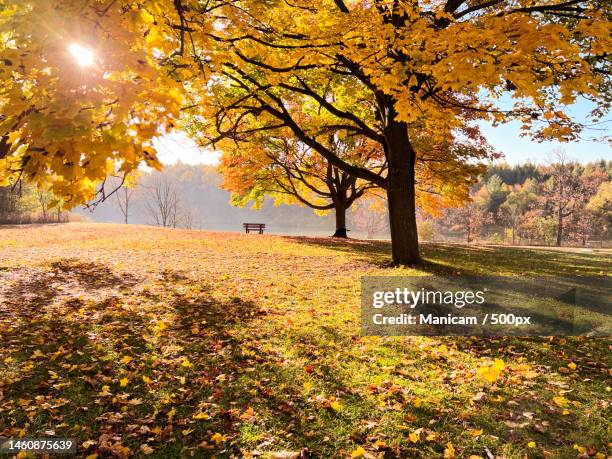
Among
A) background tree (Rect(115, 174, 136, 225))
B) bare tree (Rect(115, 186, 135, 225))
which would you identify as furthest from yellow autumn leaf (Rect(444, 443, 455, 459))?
bare tree (Rect(115, 186, 135, 225))

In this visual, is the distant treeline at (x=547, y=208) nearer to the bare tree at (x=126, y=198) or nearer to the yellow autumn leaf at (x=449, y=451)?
the bare tree at (x=126, y=198)

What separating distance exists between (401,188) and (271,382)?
22.7 ft

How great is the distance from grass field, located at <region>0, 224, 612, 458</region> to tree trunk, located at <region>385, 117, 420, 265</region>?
331 centimetres

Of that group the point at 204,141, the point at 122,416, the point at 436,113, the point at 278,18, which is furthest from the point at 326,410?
the point at 204,141

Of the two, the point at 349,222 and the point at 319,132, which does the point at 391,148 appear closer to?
the point at 319,132

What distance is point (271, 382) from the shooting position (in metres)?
4.15

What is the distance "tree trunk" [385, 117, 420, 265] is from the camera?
9820 millimetres

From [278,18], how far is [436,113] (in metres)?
3.81

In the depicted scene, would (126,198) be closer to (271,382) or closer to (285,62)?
(285,62)

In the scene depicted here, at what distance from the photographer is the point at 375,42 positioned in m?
6.91

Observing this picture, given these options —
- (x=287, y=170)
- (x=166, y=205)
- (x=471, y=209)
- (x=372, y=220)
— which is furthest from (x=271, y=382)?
(x=372, y=220)

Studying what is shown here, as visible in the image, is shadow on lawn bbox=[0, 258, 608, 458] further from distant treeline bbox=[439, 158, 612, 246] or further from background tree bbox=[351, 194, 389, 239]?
background tree bbox=[351, 194, 389, 239]

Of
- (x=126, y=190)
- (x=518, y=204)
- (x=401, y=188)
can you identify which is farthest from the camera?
(x=518, y=204)

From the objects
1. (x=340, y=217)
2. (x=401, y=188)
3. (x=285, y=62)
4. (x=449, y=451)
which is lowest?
(x=449, y=451)
